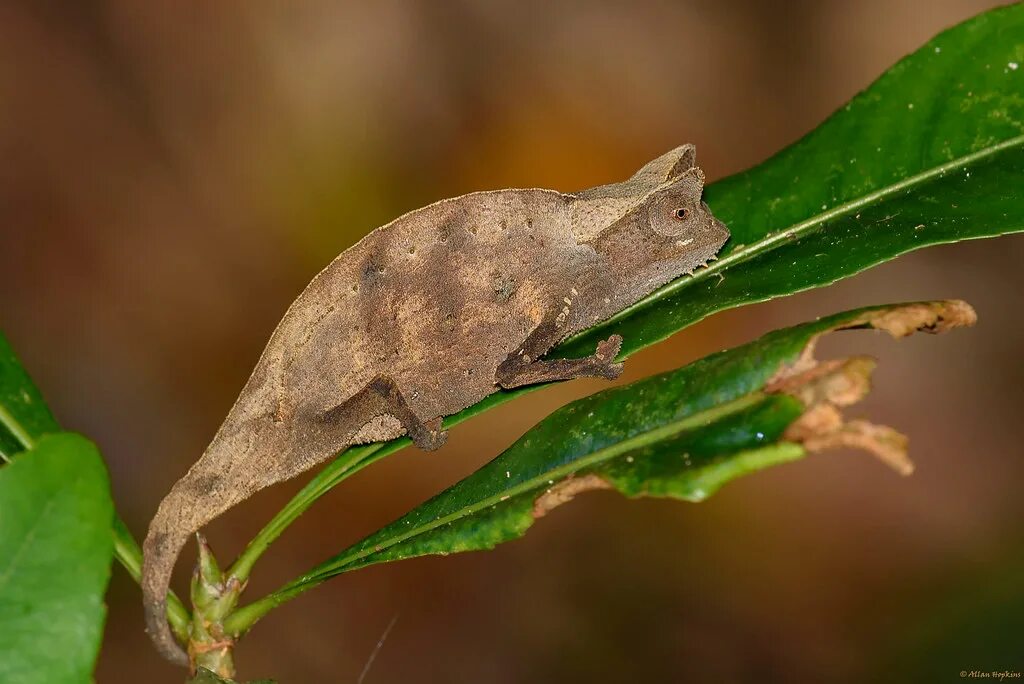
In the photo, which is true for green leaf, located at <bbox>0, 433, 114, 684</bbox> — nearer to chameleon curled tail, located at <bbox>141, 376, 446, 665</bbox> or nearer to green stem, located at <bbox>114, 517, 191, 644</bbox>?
green stem, located at <bbox>114, 517, 191, 644</bbox>

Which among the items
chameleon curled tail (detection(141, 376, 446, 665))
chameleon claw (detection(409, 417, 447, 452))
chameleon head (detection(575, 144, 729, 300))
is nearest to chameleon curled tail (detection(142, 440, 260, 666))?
chameleon curled tail (detection(141, 376, 446, 665))

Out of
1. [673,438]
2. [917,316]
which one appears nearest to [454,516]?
[673,438]

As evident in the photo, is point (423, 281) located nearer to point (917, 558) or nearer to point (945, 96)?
point (945, 96)

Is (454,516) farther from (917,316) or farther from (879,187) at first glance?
(879,187)

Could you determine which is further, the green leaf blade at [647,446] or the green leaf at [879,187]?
the green leaf at [879,187]

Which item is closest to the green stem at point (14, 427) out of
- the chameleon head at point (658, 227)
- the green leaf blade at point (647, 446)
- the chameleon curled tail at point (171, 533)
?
the chameleon curled tail at point (171, 533)

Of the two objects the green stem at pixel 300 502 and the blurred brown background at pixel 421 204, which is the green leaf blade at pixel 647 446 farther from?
the blurred brown background at pixel 421 204

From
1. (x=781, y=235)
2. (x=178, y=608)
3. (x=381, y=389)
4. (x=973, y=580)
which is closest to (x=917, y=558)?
(x=973, y=580)
